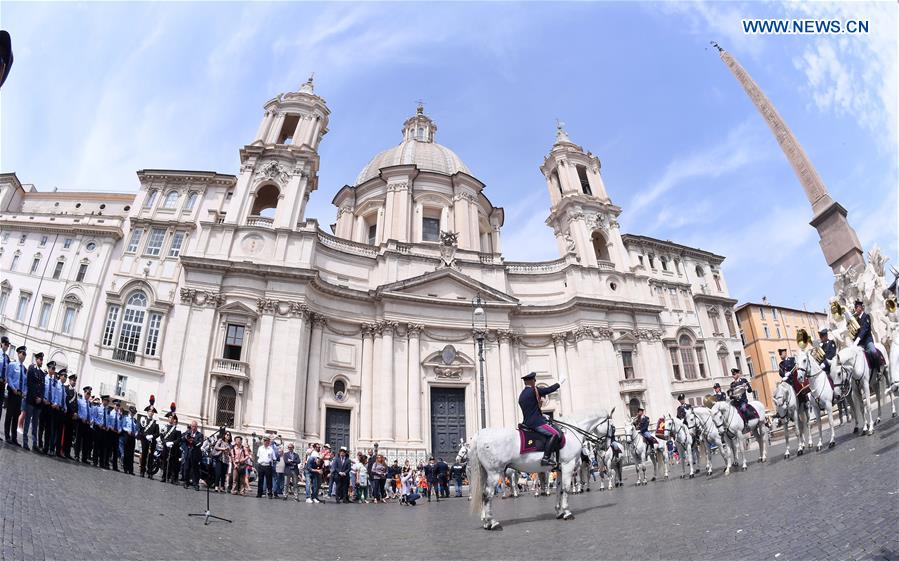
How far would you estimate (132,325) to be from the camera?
28.2m

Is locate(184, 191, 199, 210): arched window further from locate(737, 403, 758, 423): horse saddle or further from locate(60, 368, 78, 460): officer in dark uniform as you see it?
locate(737, 403, 758, 423): horse saddle

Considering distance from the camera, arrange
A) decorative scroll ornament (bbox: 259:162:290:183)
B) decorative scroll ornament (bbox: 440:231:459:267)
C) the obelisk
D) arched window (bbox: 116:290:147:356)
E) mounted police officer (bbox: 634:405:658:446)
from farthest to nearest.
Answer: decorative scroll ornament (bbox: 440:231:459:267), decorative scroll ornament (bbox: 259:162:290:183), arched window (bbox: 116:290:147:356), the obelisk, mounted police officer (bbox: 634:405:658:446)

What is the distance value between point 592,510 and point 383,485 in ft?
34.0

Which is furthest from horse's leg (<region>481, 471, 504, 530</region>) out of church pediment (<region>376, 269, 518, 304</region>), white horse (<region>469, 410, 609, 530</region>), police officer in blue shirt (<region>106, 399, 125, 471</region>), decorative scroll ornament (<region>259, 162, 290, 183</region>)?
decorative scroll ornament (<region>259, 162, 290, 183</region>)

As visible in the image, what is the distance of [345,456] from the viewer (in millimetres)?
16359

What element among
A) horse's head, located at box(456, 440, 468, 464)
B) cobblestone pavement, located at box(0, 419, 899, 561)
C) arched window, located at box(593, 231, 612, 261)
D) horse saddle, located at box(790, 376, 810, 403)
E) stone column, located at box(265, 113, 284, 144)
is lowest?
cobblestone pavement, located at box(0, 419, 899, 561)

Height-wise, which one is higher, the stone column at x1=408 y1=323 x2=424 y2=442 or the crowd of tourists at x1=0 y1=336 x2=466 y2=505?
the stone column at x1=408 y1=323 x2=424 y2=442

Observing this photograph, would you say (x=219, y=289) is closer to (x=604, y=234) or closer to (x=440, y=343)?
(x=440, y=343)

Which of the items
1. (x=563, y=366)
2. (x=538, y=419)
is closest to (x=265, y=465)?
(x=538, y=419)

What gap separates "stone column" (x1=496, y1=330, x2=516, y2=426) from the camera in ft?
97.4

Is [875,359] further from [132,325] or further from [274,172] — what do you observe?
[132,325]

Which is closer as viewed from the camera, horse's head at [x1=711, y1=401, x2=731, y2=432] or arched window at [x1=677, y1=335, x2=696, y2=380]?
horse's head at [x1=711, y1=401, x2=731, y2=432]

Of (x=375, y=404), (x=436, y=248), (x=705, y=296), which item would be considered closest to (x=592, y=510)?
(x=375, y=404)

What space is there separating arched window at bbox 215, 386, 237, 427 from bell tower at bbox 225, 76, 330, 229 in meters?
10.4
